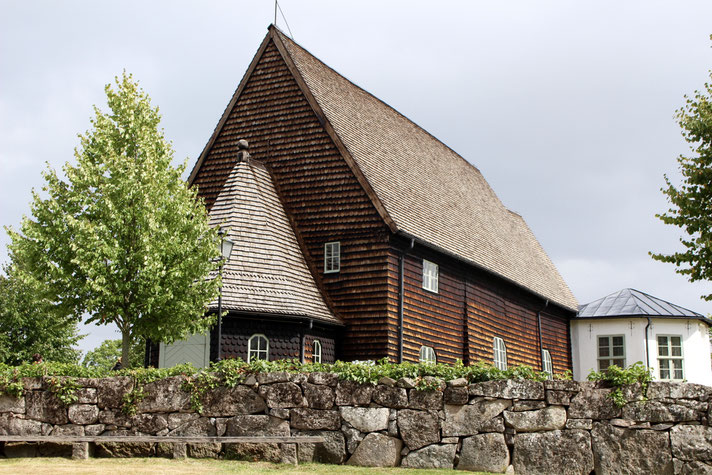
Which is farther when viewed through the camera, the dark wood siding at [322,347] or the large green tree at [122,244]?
the dark wood siding at [322,347]

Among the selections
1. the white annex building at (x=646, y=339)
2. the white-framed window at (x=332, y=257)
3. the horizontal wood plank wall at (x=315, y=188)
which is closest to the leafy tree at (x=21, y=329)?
the horizontal wood plank wall at (x=315, y=188)

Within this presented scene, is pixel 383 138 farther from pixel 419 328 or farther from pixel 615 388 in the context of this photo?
pixel 615 388

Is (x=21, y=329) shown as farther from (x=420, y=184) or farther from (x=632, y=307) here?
(x=632, y=307)

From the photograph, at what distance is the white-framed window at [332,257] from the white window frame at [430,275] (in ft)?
9.14

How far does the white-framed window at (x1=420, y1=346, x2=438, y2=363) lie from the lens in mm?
22797

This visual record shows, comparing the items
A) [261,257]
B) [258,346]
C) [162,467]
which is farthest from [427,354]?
[162,467]

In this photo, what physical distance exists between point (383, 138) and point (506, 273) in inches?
269

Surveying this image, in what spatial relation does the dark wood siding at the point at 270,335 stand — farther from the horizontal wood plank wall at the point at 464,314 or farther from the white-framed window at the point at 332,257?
the horizontal wood plank wall at the point at 464,314

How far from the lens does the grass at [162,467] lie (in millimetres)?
11914

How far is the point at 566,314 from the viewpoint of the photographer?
117 ft

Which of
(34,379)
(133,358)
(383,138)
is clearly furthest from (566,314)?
(133,358)

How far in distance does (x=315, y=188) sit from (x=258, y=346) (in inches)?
225

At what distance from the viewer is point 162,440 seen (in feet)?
42.6

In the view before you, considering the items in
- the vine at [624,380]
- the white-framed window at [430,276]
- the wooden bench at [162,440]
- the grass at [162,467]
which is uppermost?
the white-framed window at [430,276]
